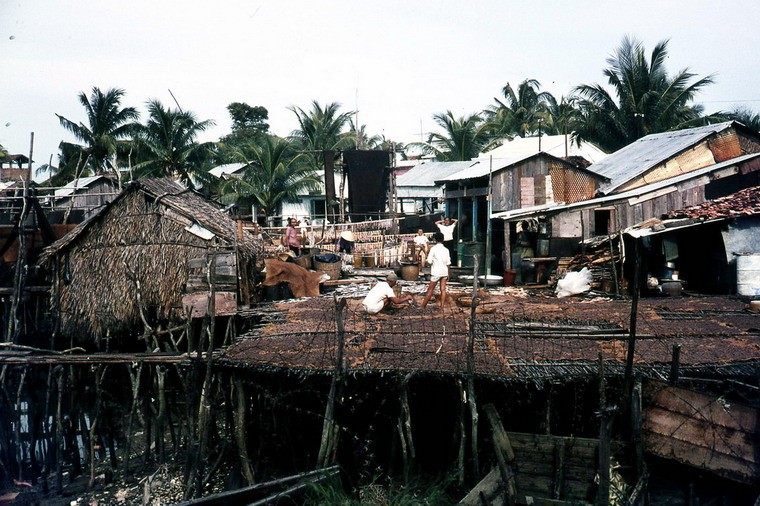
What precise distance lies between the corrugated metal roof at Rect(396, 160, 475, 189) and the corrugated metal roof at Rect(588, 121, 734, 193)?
11220mm

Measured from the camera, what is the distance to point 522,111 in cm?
3562

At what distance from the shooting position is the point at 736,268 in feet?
45.4

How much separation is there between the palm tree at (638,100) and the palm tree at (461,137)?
734 cm

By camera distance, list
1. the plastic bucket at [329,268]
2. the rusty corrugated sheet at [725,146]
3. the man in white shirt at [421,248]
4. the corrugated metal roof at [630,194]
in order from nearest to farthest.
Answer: the corrugated metal roof at [630,194] < the plastic bucket at [329,268] < the rusty corrugated sheet at [725,146] < the man in white shirt at [421,248]

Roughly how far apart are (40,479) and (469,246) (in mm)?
12849

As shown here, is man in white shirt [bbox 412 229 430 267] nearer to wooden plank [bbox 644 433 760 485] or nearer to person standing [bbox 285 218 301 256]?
person standing [bbox 285 218 301 256]

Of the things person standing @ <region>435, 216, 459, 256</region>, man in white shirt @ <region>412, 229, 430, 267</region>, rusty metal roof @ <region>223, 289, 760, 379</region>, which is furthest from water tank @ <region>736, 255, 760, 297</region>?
man in white shirt @ <region>412, 229, 430, 267</region>

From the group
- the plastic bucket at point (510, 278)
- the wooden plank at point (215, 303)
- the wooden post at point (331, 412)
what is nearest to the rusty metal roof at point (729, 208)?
the plastic bucket at point (510, 278)

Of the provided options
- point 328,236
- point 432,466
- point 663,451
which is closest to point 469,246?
point 328,236

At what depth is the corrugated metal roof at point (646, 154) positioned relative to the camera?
17938mm

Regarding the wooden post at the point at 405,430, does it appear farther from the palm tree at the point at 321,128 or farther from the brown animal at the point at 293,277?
the palm tree at the point at 321,128

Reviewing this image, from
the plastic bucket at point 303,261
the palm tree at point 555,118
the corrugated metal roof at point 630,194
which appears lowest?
the plastic bucket at point 303,261

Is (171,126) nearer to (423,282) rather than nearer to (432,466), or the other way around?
(423,282)

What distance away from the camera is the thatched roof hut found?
12.8m
